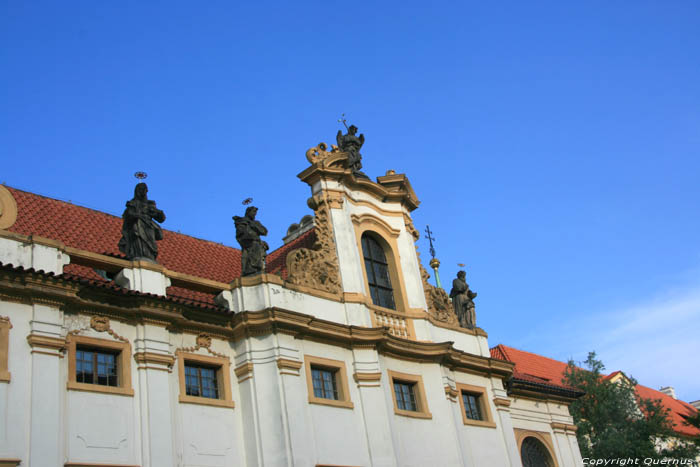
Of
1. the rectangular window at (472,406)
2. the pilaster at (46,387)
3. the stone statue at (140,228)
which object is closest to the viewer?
the pilaster at (46,387)

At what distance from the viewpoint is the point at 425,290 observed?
79.5ft

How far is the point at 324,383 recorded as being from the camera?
1981 centimetres

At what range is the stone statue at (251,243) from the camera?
19953 millimetres

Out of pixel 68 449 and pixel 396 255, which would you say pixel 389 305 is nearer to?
pixel 396 255

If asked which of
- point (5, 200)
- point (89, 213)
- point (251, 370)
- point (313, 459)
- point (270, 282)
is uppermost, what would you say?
point (89, 213)

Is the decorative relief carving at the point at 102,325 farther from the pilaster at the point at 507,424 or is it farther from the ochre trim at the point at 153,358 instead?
the pilaster at the point at 507,424

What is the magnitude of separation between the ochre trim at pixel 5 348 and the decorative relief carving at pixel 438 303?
12.6 metres

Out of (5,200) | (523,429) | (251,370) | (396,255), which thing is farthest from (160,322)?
(523,429)

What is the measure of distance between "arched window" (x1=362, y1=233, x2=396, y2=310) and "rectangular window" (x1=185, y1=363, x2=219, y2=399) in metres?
6.00

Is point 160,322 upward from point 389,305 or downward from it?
downward

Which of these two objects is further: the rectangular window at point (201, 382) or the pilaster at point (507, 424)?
the pilaster at point (507, 424)

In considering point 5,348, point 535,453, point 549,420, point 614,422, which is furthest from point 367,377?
point 614,422

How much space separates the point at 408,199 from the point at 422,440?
7.69 metres

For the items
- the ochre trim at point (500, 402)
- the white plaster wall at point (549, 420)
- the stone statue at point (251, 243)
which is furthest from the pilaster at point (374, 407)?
the white plaster wall at point (549, 420)
